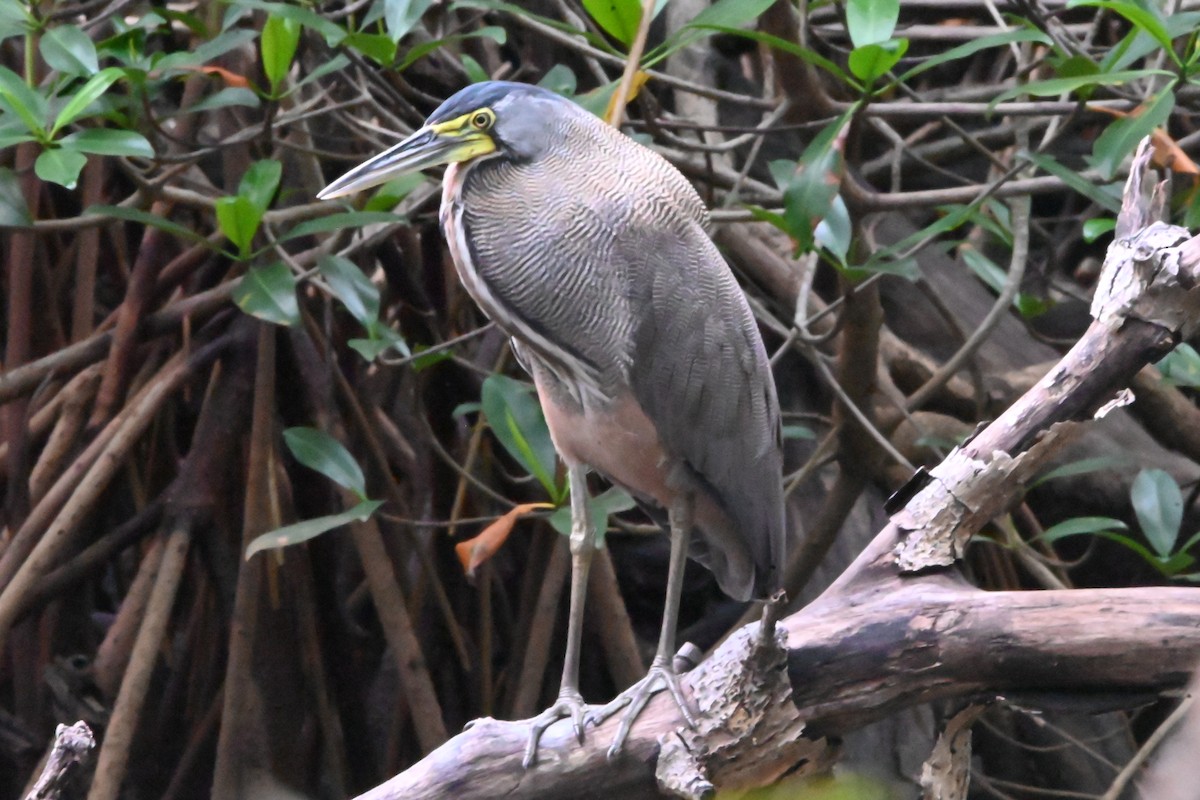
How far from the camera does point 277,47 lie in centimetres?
192

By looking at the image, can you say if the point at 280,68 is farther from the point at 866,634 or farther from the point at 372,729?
the point at 372,729

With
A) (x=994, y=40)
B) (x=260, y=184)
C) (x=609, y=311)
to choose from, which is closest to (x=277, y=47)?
(x=260, y=184)

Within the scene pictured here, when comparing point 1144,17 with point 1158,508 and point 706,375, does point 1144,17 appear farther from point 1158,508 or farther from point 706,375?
point 1158,508

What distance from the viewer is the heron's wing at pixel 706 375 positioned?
1.53m

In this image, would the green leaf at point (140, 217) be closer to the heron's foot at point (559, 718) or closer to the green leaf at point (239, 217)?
the green leaf at point (239, 217)

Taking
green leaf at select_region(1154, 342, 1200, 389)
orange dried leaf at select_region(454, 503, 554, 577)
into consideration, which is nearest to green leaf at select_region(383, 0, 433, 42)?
orange dried leaf at select_region(454, 503, 554, 577)

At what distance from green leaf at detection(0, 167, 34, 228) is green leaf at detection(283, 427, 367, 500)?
1.76 feet

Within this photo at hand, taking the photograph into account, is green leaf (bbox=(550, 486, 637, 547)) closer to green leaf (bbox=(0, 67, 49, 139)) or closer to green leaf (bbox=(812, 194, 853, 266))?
green leaf (bbox=(812, 194, 853, 266))

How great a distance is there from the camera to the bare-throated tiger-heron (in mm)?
1440

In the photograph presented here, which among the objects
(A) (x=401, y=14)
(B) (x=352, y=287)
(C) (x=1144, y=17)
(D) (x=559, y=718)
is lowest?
(D) (x=559, y=718)

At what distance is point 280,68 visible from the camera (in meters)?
1.92

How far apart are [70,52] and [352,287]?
21.3 inches

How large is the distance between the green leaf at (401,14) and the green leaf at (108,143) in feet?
1.27

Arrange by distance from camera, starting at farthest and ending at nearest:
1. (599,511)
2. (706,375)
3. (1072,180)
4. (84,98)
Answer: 1. (1072,180)
2. (599,511)
3. (84,98)
4. (706,375)
